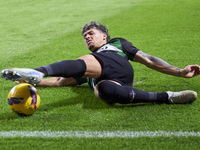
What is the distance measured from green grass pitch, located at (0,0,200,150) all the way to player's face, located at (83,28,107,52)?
1.97ft

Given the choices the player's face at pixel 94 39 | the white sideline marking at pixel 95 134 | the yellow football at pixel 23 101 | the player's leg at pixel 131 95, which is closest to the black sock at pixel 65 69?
the player's leg at pixel 131 95

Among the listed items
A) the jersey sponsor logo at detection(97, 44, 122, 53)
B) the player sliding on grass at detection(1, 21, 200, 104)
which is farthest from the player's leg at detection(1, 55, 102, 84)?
the jersey sponsor logo at detection(97, 44, 122, 53)

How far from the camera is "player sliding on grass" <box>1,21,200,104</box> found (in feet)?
8.70

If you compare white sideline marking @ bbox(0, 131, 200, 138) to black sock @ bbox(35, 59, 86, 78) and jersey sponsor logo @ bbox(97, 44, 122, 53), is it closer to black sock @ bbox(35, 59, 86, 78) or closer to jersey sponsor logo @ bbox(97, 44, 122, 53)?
black sock @ bbox(35, 59, 86, 78)

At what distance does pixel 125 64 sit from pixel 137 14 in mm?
8405

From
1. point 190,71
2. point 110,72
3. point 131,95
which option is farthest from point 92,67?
point 190,71

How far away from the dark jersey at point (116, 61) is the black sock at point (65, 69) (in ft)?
1.01

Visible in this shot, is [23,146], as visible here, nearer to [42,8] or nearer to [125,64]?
[125,64]

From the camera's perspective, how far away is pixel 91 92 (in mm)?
3676

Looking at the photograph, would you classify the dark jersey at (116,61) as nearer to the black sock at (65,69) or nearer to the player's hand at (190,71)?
the black sock at (65,69)

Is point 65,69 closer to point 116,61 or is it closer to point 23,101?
point 23,101

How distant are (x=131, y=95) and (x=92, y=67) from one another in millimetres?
497

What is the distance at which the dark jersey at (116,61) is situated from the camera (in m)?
3.11

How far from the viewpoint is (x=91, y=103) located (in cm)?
325
